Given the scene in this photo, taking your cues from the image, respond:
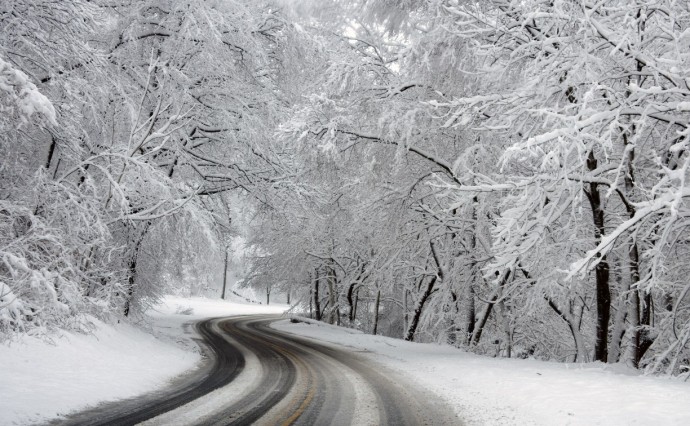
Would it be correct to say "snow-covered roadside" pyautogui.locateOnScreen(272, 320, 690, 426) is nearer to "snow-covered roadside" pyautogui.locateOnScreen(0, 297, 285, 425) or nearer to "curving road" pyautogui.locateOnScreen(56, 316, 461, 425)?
"curving road" pyautogui.locateOnScreen(56, 316, 461, 425)

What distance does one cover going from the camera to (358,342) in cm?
2028

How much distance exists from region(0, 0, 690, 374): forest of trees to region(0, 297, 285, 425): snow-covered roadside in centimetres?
52

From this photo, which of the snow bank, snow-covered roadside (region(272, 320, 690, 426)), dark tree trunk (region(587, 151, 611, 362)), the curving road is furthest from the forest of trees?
the curving road

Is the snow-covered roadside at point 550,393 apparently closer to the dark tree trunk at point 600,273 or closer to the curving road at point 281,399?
the curving road at point 281,399

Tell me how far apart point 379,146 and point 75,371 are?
897 centimetres

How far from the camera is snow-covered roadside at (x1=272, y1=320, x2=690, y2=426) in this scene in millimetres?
7137

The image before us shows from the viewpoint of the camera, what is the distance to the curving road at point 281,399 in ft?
22.9

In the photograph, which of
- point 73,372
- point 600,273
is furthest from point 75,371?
point 600,273

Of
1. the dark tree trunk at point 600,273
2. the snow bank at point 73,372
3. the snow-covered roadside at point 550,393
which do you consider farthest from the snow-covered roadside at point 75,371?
the dark tree trunk at point 600,273

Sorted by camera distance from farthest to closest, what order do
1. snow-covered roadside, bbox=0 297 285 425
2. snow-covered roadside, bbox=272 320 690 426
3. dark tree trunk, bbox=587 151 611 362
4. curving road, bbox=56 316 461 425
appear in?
dark tree trunk, bbox=587 151 611 362, snow-covered roadside, bbox=272 320 690 426, curving road, bbox=56 316 461 425, snow-covered roadside, bbox=0 297 285 425

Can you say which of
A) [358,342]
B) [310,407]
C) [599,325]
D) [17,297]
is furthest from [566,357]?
[17,297]

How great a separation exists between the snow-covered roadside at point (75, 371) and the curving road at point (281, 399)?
395 mm

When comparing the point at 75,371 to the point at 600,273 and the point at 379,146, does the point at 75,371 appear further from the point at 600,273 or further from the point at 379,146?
the point at 600,273

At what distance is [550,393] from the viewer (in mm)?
8711
